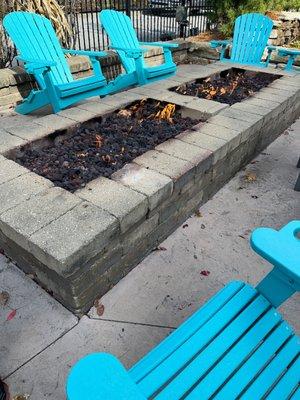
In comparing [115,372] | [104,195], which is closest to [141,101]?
[104,195]

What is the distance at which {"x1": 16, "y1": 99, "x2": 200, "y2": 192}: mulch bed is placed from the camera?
258 cm

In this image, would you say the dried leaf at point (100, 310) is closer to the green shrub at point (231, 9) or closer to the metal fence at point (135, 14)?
the metal fence at point (135, 14)

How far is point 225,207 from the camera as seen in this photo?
10.0ft

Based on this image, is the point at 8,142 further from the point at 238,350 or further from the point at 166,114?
the point at 238,350

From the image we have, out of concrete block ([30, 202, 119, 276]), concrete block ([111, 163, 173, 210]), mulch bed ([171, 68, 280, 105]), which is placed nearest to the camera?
concrete block ([30, 202, 119, 276])

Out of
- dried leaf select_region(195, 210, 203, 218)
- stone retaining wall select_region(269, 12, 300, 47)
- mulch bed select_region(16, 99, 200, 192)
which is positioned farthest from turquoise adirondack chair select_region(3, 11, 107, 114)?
stone retaining wall select_region(269, 12, 300, 47)

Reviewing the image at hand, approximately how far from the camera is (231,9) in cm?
735

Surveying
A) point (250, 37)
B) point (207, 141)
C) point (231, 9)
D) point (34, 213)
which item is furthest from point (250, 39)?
point (34, 213)

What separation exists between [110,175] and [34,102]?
1813 mm

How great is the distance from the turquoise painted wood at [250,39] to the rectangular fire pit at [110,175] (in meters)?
2.03

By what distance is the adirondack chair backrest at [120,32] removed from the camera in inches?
186

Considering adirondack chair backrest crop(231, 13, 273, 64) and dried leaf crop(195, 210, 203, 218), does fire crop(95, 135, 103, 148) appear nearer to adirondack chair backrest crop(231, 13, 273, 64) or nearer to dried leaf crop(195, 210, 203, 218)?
dried leaf crop(195, 210, 203, 218)

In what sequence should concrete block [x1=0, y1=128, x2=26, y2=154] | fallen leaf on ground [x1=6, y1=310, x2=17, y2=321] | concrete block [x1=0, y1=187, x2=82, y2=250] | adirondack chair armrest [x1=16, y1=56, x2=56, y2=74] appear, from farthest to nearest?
adirondack chair armrest [x1=16, y1=56, x2=56, y2=74], concrete block [x1=0, y1=128, x2=26, y2=154], fallen leaf on ground [x1=6, y1=310, x2=17, y2=321], concrete block [x1=0, y1=187, x2=82, y2=250]

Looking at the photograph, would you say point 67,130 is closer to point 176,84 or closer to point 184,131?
point 184,131
